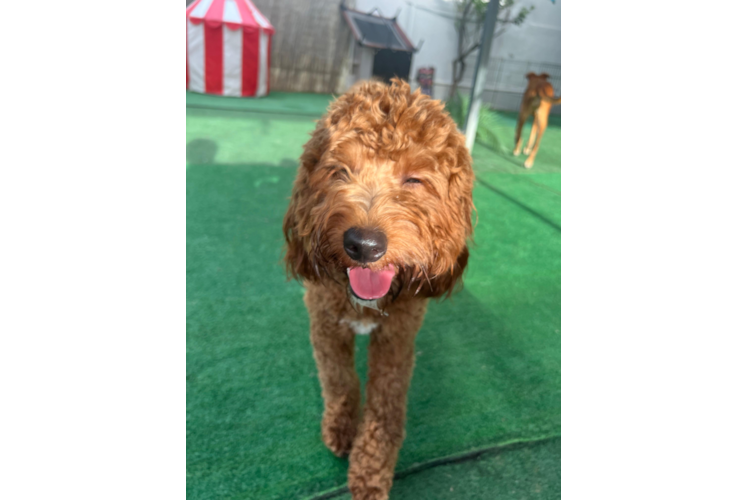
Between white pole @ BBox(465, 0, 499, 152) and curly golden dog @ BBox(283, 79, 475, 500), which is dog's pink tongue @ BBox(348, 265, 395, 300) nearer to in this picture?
curly golden dog @ BBox(283, 79, 475, 500)

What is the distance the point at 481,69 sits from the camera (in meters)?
5.60

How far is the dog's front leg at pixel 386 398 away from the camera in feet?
6.28

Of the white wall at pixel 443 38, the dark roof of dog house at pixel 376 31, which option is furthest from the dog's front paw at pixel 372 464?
the dark roof of dog house at pixel 376 31

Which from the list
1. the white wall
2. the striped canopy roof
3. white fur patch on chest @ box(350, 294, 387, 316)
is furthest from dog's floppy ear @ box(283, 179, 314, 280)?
the striped canopy roof

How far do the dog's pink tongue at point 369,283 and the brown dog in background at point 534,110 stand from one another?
190 inches

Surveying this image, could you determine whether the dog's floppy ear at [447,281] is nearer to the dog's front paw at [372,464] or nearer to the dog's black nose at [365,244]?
the dog's black nose at [365,244]

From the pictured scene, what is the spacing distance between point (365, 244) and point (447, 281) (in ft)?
2.20

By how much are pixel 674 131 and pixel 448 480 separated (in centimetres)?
179

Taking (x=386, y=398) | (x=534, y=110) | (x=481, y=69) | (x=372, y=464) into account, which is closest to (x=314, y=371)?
(x=386, y=398)

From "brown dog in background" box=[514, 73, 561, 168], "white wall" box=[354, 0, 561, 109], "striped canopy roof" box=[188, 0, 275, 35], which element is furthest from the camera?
"striped canopy roof" box=[188, 0, 275, 35]

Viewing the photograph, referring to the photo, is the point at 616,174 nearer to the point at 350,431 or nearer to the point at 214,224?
the point at 350,431

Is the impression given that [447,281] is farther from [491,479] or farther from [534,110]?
[534,110]

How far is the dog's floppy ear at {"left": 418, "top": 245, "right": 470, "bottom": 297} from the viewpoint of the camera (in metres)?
1.87

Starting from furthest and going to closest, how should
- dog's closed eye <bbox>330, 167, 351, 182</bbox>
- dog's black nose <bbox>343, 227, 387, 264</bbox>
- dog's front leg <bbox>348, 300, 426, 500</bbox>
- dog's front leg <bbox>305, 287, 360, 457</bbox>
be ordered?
dog's front leg <bbox>305, 287, 360, 457</bbox>
dog's front leg <bbox>348, 300, 426, 500</bbox>
dog's closed eye <bbox>330, 167, 351, 182</bbox>
dog's black nose <bbox>343, 227, 387, 264</bbox>
